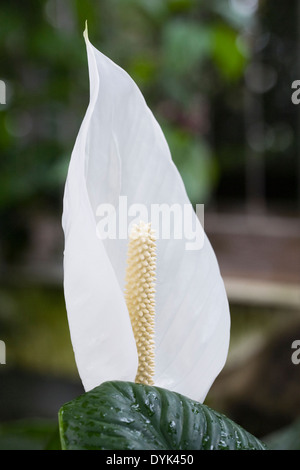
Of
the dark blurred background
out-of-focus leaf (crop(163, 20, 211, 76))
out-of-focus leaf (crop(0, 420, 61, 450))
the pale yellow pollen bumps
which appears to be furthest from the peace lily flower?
out-of-focus leaf (crop(163, 20, 211, 76))

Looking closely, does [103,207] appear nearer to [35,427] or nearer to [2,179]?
[35,427]

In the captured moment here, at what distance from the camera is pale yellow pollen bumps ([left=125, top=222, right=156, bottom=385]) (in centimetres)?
25

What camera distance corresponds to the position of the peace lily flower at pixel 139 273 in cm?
22

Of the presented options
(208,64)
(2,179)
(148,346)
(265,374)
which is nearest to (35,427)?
(148,346)

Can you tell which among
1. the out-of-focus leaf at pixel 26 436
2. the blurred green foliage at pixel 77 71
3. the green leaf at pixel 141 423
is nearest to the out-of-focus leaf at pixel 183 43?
the blurred green foliage at pixel 77 71

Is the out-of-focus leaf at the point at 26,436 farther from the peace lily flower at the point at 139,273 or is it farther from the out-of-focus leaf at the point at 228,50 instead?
the out-of-focus leaf at the point at 228,50

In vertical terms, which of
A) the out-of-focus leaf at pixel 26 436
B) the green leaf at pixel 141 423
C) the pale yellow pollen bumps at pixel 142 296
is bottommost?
the out-of-focus leaf at pixel 26 436

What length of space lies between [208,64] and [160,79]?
630mm

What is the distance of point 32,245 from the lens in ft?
4.37

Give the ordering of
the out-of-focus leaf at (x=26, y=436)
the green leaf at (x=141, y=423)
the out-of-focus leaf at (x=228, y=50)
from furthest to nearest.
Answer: the out-of-focus leaf at (x=228, y=50) < the out-of-focus leaf at (x=26, y=436) < the green leaf at (x=141, y=423)

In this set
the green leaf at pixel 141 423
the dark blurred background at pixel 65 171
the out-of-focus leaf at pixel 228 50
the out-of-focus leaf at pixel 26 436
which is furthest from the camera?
the out-of-focus leaf at pixel 228 50

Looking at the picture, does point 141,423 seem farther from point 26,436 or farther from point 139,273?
point 26,436

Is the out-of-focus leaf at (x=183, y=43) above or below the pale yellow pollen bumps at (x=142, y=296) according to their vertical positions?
above

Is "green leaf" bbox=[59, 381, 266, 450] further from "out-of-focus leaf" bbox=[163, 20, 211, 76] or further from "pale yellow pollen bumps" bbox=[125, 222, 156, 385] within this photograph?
"out-of-focus leaf" bbox=[163, 20, 211, 76]
